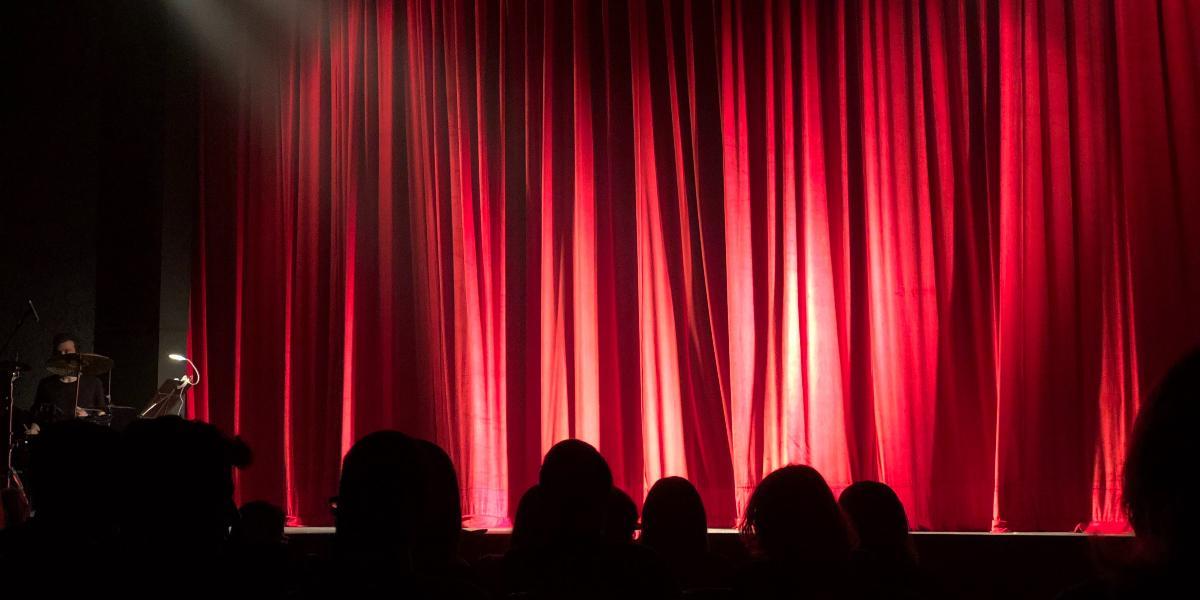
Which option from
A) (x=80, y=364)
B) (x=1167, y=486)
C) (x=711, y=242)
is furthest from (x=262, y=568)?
(x=80, y=364)

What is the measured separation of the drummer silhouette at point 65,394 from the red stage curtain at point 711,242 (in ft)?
4.48

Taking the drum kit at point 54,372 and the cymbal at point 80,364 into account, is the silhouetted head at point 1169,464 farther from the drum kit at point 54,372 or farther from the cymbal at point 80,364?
the cymbal at point 80,364

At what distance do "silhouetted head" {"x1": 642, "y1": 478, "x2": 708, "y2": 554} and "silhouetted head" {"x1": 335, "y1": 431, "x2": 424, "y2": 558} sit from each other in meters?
1.29

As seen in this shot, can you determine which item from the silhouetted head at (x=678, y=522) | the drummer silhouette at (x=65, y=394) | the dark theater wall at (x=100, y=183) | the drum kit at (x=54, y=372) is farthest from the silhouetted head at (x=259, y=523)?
the drummer silhouette at (x=65, y=394)

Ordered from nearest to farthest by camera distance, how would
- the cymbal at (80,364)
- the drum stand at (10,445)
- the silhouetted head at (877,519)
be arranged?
the silhouetted head at (877,519) < the cymbal at (80,364) < the drum stand at (10,445)

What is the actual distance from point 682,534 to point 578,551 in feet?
2.43

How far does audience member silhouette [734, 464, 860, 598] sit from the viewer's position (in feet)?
6.93

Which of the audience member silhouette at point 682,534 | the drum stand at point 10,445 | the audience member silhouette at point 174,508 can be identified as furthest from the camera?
the drum stand at point 10,445

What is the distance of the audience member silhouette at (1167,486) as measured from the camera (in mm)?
886

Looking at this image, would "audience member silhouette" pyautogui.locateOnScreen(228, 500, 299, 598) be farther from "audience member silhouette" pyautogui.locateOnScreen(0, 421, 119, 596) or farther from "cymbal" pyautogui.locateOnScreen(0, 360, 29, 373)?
"cymbal" pyautogui.locateOnScreen(0, 360, 29, 373)

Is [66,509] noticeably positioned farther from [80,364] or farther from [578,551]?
[80,364]

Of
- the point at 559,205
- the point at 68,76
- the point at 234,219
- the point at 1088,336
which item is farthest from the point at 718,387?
the point at 68,76

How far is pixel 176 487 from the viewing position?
1978 millimetres

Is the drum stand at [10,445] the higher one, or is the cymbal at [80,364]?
the cymbal at [80,364]
